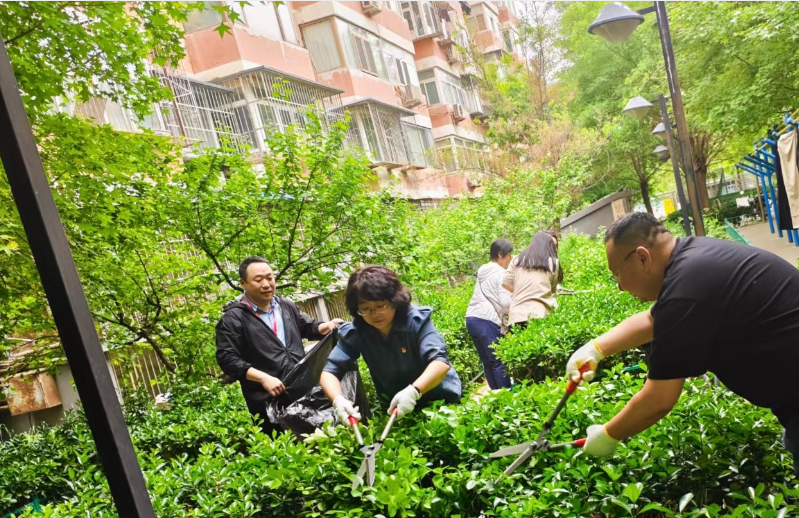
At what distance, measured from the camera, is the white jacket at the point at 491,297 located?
6.96 metres

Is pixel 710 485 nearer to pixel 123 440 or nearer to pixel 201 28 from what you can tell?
pixel 123 440

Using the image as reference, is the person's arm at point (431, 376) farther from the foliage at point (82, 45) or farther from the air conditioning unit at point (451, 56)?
the air conditioning unit at point (451, 56)

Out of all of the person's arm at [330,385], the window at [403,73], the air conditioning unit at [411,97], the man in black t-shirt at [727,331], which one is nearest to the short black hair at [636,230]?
the man in black t-shirt at [727,331]

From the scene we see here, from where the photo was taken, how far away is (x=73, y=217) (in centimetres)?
619

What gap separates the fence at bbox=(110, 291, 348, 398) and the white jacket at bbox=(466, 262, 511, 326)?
4.80 feet

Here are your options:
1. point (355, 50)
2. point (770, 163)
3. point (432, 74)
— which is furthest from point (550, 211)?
point (432, 74)

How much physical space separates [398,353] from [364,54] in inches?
902

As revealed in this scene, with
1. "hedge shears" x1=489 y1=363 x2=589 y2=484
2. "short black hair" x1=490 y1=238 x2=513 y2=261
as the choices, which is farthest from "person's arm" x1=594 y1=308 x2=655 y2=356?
"short black hair" x1=490 y1=238 x2=513 y2=261

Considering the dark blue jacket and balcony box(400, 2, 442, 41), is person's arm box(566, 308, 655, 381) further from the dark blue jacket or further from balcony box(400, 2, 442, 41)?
balcony box(400, 2, 442, 41)

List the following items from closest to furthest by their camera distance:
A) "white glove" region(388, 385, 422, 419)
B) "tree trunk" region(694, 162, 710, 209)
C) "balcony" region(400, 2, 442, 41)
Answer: "white glove" region(388, 385, 422, 419)
"tree trunk" region(694, 162, 710, 209)
"balcony" region(400, 2, 442, 41)

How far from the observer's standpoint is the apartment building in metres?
15.4

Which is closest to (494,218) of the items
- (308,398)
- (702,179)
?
(308,398)

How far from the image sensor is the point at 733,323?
7.18 feet

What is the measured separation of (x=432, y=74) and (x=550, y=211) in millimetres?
18368
